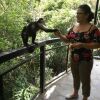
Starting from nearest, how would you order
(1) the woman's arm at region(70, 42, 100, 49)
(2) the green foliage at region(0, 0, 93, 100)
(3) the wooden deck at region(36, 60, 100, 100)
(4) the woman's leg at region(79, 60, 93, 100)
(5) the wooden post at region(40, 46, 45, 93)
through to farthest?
(1) the woman's arm at region(70, 42, 100, 49)
(4) the woman's leg at region(79, 60, 93, 100)
(5) the wooden post at region(40, 46, 45, 93)
(3) the wooden deck at region(36, 60, 100, 100)
(2) the green foliage at region(0, 0, 93, 100)

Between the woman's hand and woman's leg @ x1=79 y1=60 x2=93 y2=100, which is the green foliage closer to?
woman's leg @ x1=79 y1=60 x2=93 y2=100

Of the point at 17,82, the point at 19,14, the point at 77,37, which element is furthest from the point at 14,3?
the point at 77,37

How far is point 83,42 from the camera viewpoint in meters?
2.70

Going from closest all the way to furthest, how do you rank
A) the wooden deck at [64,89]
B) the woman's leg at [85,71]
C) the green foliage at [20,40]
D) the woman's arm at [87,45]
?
the woman's arm at [87,45] → the woman's leg at [85,71] → the wooden deck at [64,89] → the green foliage at [20,40]

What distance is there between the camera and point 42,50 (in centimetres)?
328

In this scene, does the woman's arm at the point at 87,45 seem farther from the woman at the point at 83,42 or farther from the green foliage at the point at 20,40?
the green foliage at the point at 20,40

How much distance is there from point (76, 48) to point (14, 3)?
4.91 metres

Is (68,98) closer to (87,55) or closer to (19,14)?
(87,55)

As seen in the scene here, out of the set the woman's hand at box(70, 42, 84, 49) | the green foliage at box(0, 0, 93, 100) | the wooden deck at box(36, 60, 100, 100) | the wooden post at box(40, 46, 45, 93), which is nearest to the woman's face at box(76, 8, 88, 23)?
the woman's hand at box(70, 42, 84, 49)

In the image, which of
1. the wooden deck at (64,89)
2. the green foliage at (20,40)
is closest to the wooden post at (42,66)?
the wooden deck at (64,89)

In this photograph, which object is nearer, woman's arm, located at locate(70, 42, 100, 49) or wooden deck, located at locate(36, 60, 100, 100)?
woman's arm, located at locate(70, 42, 100, 49)

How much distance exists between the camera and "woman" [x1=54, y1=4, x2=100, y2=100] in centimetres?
265

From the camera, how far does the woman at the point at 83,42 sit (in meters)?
2.65

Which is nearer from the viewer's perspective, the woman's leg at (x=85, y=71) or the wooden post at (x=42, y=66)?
the woman's leg at (x=85, y=71)
